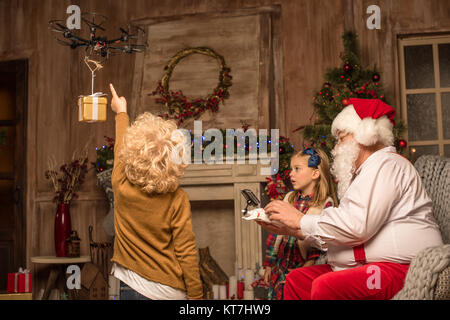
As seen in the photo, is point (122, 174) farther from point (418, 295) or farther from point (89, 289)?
point (89, 289)

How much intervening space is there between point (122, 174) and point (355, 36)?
3.33 m

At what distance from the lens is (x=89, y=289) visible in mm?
5156

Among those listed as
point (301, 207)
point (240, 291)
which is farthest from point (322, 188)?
point (240, 291)

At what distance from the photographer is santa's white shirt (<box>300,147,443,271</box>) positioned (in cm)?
223

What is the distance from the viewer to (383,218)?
2.25 m

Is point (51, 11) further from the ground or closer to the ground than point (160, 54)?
further from the ground

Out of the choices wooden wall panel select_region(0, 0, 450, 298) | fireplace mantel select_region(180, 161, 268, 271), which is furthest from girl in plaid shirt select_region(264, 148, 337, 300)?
wooden wall panel select_region(0, 0, 450, 298)

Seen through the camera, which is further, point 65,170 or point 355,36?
Result: point 65,170

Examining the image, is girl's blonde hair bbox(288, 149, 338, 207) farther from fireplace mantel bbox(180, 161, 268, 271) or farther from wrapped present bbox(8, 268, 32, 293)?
wrapped present bbox(8, 268, 32, 293)

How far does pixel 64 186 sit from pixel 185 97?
1.64 meters

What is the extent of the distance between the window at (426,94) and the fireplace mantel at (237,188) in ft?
5.57

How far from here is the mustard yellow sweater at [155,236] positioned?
2412mm

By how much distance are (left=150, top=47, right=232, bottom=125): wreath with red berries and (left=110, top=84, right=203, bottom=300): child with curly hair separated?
119 inches

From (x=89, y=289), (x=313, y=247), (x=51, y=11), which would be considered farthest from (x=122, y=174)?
(x=51, y=11)
